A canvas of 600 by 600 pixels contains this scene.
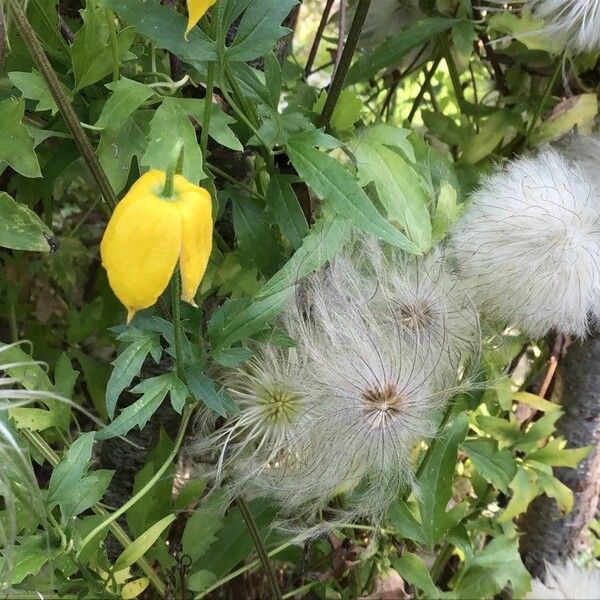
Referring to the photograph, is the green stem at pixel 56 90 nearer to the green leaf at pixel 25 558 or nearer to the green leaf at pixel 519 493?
the green leaf at pixel 25 558

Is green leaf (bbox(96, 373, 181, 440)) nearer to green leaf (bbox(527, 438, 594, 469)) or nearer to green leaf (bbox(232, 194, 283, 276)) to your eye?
green leaf (bbox(232, 194, 283, 276))

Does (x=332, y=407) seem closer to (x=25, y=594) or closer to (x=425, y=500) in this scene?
(x=425, y=500)

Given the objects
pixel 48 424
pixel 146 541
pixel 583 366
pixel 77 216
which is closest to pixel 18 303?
pixel 77 216

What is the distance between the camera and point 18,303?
0.98 meters

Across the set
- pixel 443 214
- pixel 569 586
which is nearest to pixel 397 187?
pixel 443 214

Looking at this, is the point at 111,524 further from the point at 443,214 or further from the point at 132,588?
the point at 443,214

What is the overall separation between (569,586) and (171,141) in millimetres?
747

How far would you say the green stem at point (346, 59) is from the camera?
549 millimetres

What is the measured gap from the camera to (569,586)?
88cm

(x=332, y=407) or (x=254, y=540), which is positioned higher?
(x=332, y=407)

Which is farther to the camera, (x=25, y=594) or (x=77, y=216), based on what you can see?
(x=77, y=216)

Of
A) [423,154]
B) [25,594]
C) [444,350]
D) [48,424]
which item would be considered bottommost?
[25,594]

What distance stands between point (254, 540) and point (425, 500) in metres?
0.18

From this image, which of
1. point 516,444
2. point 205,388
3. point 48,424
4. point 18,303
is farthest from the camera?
point 18,303
